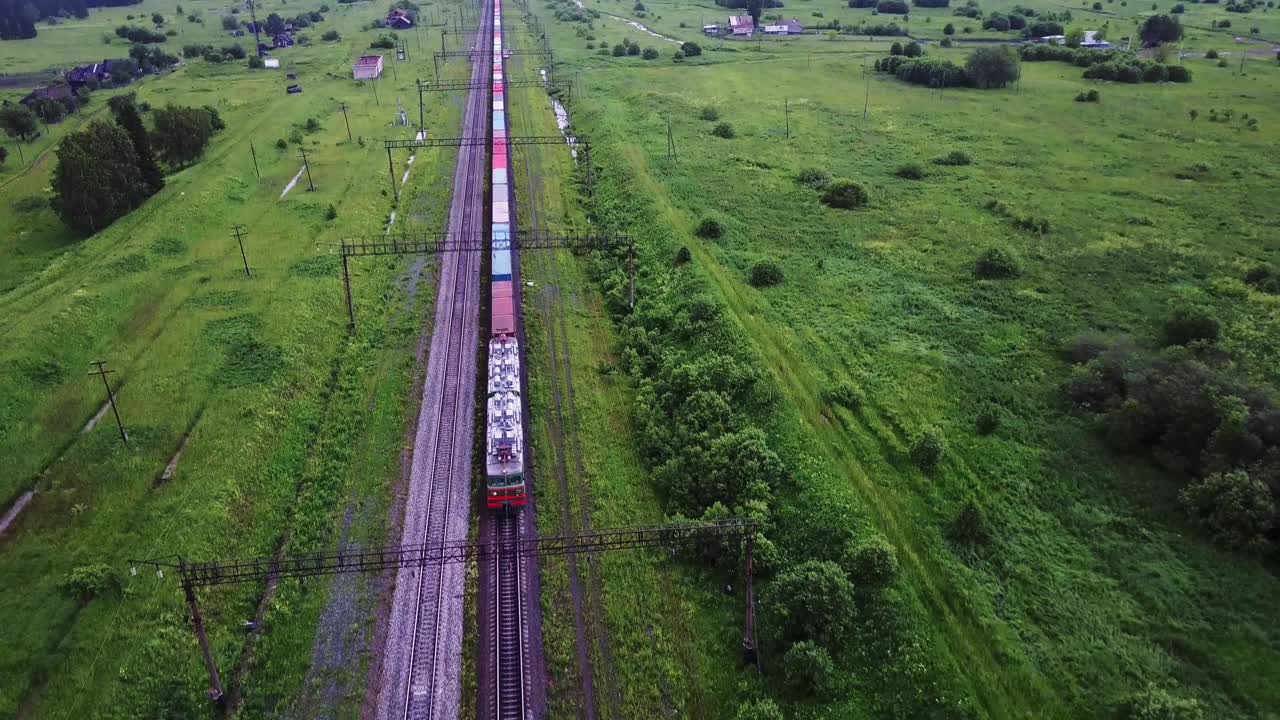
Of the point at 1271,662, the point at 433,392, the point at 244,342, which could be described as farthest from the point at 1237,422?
the point at 244,342

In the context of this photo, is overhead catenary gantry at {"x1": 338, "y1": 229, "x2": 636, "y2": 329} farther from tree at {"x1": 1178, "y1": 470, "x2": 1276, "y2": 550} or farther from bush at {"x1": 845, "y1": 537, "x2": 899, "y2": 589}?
tree at {"x1": 1178, "y1": 470, "x2": 1276, "y2": 550}

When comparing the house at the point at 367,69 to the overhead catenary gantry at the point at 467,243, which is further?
the house at the point at 367,69

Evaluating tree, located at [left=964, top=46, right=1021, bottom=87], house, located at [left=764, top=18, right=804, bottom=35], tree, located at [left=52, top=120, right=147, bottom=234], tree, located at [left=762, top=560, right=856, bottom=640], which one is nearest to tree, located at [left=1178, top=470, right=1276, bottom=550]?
tree, located at [left=762, top=560, right=856, bottom=640]

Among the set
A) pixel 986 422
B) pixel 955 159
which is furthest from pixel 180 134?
pixel 955 159

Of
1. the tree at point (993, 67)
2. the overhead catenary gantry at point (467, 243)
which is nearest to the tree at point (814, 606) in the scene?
the overhead catenary gantry at point (467, 243)

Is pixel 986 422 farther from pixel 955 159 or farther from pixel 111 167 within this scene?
pixel 111 167

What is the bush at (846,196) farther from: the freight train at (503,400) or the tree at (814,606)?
the tree at (814,606)

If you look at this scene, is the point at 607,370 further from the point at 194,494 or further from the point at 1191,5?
the point at 1191,5
